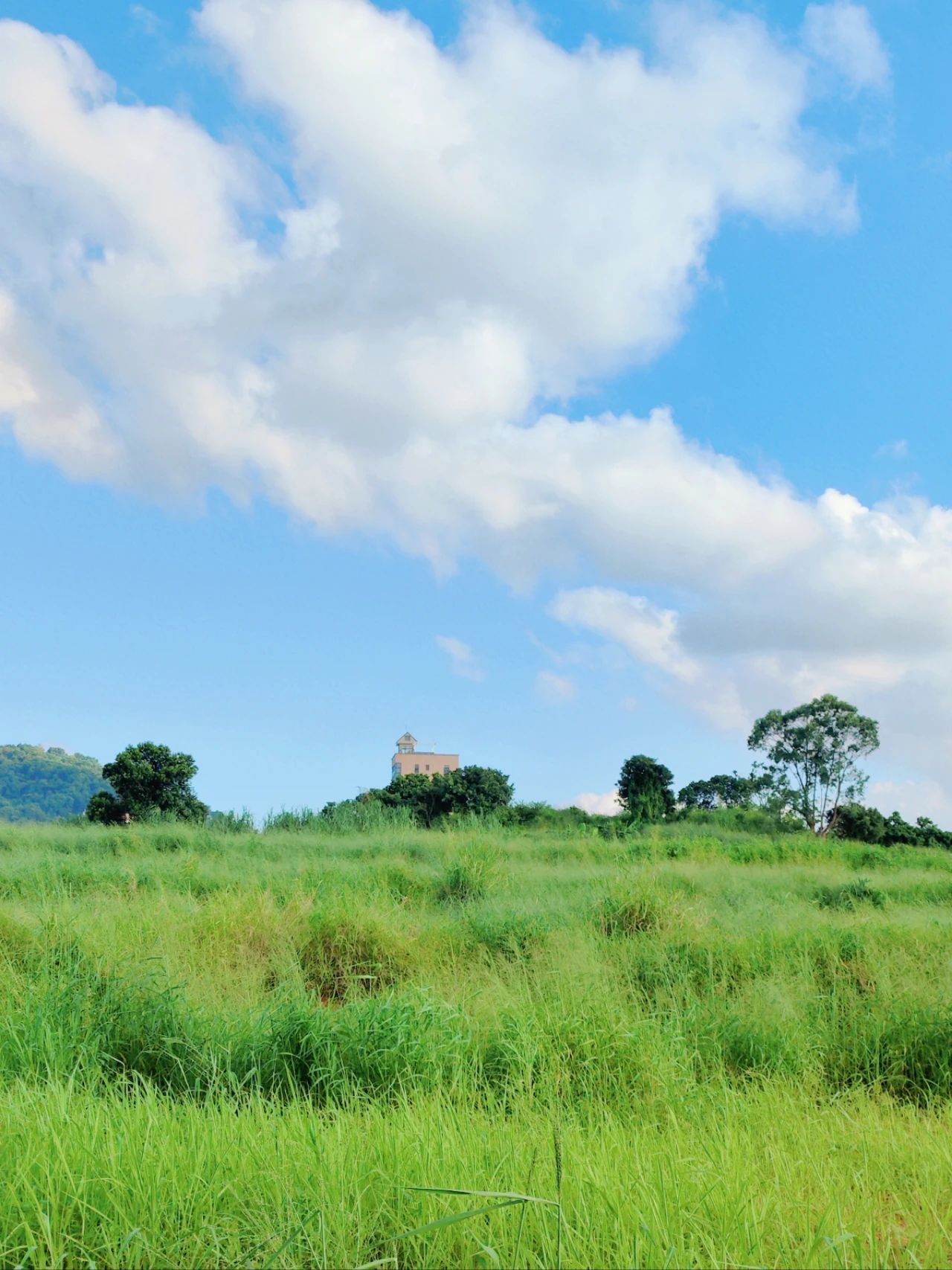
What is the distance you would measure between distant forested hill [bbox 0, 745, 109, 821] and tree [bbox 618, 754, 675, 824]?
115ft

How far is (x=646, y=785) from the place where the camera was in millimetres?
23422

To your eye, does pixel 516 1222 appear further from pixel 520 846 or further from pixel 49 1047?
pixel 520 846

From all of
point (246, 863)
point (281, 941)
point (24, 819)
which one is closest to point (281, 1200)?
point (281, 941)

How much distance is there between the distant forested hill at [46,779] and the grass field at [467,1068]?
4427 centimetres

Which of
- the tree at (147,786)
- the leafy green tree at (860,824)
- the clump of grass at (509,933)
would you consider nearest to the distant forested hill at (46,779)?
the tree at (147,786)

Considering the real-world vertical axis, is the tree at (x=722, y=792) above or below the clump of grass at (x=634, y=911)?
above

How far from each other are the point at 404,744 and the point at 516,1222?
186 feet

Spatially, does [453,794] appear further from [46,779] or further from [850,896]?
[46,779]

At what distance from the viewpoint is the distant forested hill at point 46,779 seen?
51.8 metres

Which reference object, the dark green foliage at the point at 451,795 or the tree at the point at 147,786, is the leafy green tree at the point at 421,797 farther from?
the tree at the point at 147,786

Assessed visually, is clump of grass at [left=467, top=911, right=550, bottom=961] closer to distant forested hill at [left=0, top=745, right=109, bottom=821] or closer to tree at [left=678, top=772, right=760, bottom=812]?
tree at [left=678, top=772, right=760, bottom=812]

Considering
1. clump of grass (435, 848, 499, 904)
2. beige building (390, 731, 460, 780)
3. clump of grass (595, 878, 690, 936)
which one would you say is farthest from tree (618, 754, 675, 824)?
beige building (390, 731, 460, 780)

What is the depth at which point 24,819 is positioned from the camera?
1891 centimetres

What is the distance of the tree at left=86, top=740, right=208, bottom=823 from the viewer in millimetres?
21422
